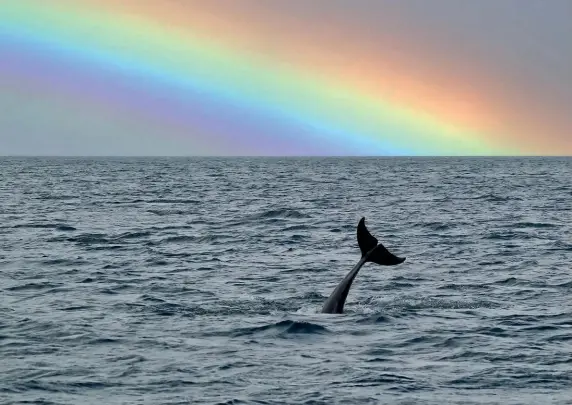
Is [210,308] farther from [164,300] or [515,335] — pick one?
[515,335]

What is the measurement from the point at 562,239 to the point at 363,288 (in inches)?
486

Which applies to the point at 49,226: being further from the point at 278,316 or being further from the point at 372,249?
the point at 278,316

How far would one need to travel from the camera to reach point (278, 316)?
17250mm

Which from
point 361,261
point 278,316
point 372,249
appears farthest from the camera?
point 372,249

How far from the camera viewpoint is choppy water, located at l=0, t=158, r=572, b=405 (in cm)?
1248

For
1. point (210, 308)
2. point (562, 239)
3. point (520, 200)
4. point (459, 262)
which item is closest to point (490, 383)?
point (210, 308)

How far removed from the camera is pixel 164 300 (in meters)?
18.9

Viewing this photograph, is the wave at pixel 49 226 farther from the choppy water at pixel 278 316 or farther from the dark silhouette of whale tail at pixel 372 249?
the dark silhouette of whale tail at pixel 372 249

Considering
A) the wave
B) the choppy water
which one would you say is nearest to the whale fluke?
the choppy water

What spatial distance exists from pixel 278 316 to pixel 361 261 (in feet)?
8.31

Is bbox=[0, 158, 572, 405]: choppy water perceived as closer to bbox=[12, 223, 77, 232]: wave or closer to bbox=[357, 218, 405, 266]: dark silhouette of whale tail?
bbox=[12, 223, 77, 232]: wave

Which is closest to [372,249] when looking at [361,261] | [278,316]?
[361,261]

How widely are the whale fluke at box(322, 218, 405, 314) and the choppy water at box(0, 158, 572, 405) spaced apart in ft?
1.07

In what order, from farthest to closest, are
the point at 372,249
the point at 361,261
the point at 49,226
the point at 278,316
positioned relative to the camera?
the point at 49,226, the point at 372,249, the point at 361,261, the point at 278,316
